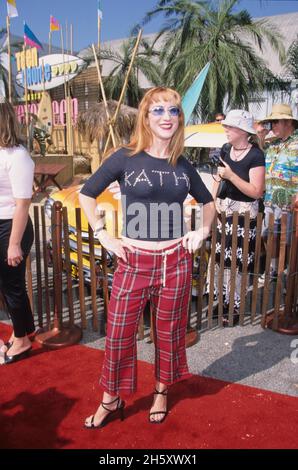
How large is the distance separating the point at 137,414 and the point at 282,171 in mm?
2415

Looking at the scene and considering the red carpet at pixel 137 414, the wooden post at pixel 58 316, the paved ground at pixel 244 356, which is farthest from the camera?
the wooden post at pixel 58 316

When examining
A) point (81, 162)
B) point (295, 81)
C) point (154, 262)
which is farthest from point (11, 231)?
point (295, 81)

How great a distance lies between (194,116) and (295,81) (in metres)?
4.68

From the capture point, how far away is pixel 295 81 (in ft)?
59.7

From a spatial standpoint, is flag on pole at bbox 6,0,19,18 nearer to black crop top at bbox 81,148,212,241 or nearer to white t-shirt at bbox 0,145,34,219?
white t-shirt at bbox 0,145,34,219

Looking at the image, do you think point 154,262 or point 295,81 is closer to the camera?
point 154,262

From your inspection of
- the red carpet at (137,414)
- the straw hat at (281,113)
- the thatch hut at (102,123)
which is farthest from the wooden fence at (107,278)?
the thatch hut at (102,123)

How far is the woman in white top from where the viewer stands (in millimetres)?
2535

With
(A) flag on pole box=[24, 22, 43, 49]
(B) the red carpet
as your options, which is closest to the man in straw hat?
(B) the red carpet

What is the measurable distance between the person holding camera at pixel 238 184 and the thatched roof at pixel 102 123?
745cm

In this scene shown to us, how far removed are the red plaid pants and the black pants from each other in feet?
3.05

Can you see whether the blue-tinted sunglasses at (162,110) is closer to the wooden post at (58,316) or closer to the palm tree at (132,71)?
the wooden post at (58,316)

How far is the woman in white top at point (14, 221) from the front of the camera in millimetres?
2535

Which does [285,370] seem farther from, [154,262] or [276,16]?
[276,16]
